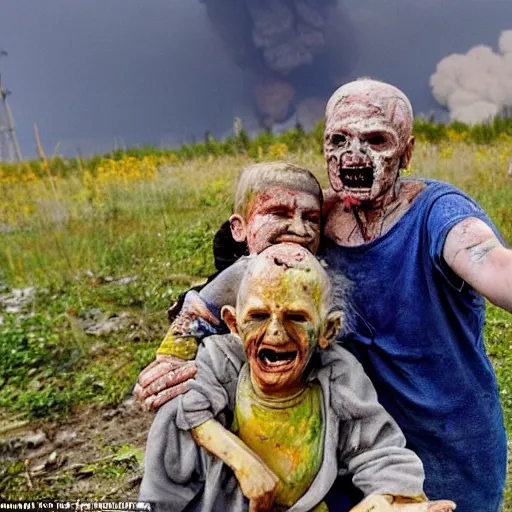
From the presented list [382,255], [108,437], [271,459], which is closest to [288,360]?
[271,459]

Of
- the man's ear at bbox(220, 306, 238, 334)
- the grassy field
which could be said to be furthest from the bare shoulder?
the grassy field

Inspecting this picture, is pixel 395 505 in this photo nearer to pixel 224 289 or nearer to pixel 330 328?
pixel 330 328

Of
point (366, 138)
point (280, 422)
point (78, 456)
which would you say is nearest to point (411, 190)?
point (366, 138)

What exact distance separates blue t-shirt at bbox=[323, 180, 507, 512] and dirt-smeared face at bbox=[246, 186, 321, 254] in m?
0.14

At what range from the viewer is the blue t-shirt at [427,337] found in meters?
1.89

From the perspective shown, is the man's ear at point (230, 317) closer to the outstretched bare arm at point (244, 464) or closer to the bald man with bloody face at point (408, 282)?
the outstretched bare arm at point (244, 464)

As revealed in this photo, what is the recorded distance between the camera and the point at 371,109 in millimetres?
1845

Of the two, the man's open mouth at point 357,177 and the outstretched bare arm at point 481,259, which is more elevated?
the man's open mouth at point 357,177

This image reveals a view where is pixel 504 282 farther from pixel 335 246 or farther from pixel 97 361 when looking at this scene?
pixel 97 361

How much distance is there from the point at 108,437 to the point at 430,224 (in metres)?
2.81

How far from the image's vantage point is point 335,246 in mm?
2006

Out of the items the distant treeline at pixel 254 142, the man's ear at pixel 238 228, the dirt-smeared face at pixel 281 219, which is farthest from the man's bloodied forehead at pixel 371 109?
the distant treeline at pixel 254 142

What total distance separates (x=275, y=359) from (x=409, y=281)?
0.46 meters

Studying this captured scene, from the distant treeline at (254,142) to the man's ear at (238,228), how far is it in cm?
746
